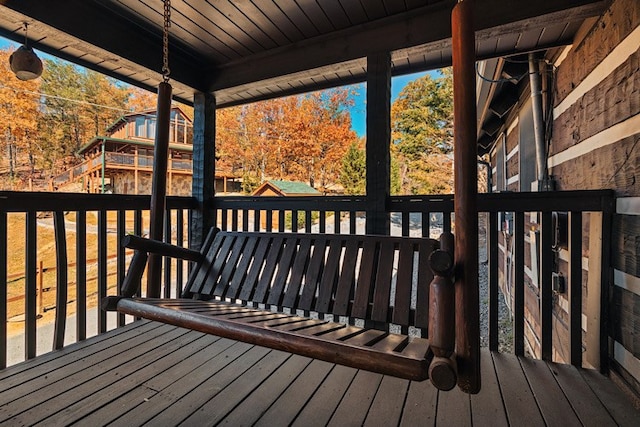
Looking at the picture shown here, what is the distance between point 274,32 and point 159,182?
4.83ft

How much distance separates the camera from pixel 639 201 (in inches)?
51.3

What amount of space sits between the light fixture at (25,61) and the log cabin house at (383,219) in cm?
10

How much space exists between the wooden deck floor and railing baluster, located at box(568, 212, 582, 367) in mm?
111

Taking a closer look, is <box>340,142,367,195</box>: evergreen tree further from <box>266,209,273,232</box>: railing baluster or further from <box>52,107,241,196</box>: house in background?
<box>52,107,241,196</box>: house in background

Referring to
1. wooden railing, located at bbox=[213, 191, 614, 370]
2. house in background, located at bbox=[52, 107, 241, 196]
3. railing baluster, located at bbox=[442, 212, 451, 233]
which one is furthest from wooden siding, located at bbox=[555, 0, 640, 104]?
house in background, located at bbox=[52, 107, 241, 196]

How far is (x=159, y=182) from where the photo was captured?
Result: 1.72m

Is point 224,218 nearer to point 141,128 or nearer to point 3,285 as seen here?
point 3,285

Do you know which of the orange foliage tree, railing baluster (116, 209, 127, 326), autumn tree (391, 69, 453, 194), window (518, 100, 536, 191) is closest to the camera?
railing baluster (116, 209, 127, 326)

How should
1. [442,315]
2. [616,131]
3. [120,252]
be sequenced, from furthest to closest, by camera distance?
1. [120,252]
2. [616,131]
3. [442,315]

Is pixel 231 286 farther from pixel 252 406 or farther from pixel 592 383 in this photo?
pixel 592 383

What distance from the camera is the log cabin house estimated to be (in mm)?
1214

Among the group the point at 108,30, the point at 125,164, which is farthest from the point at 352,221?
the point at 125,164

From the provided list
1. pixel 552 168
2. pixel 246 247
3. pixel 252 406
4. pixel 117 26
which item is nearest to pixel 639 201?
pixel 552 168

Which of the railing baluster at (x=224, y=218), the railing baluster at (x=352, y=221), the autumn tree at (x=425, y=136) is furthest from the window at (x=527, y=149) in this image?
the autumn tree at (x=425, y=136)
